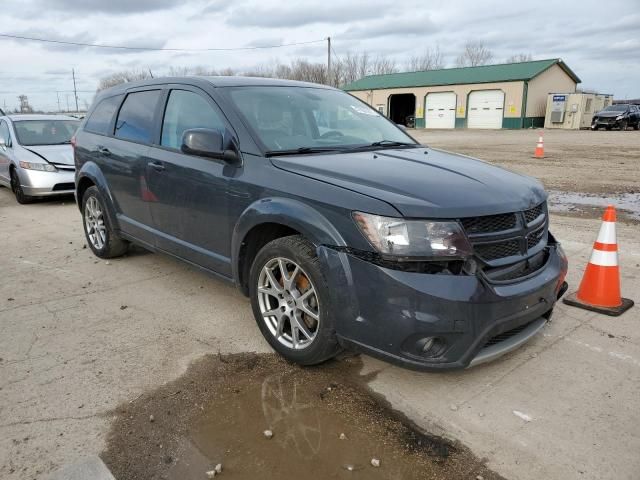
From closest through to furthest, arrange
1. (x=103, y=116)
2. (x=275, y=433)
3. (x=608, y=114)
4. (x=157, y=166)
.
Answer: (x=275, y=433), (x=157, y=166), (x=103, y=116), (x=608, y=114)

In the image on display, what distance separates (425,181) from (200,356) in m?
1.90

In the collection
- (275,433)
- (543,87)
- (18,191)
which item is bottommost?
(275,433)

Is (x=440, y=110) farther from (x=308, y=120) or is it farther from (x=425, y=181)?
(x=425, y=181)

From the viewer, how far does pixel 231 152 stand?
342 centimetres

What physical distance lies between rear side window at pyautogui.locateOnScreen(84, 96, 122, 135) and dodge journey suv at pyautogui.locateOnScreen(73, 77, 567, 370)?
0.62 meters

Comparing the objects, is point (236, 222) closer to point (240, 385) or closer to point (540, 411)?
point (240, 385)

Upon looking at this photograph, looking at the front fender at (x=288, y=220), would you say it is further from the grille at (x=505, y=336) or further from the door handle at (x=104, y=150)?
the door handle at (x=104, y=150)

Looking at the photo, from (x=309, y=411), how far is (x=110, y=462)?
103 centimetres

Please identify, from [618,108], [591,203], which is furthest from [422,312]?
[618,108]

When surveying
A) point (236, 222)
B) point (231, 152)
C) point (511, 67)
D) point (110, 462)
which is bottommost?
point (110, 462)

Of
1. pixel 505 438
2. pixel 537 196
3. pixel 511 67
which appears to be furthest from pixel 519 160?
pixel 511 67

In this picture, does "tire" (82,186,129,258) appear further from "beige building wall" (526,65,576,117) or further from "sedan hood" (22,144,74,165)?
"beige building wall" (526,65,576,117)

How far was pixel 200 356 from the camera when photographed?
137 inches

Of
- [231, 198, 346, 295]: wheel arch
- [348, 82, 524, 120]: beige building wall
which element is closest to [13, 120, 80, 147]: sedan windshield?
[231, 198, 346, 295]: wheel arch
